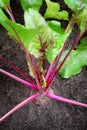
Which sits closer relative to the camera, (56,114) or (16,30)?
(16,30)

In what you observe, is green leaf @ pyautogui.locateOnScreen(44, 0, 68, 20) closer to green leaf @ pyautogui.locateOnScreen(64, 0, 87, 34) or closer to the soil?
green leaf @ pyautogui.locateOnScreen(64, 0, 87, 34)

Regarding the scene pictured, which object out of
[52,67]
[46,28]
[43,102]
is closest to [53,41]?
[46,28]

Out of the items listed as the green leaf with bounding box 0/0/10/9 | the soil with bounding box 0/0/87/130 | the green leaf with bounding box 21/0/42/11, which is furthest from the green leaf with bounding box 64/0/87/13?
the soil with bounding box 0/0/87/130

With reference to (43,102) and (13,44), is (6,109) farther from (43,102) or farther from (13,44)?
(13,44)

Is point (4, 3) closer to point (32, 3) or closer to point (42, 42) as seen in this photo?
point (32, 3)

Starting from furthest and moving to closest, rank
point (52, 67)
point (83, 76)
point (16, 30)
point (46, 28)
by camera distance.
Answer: point (83, 76), point (52, 67), point (46, 28), point (16, 30)

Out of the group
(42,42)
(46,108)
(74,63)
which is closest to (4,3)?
(42,42)
